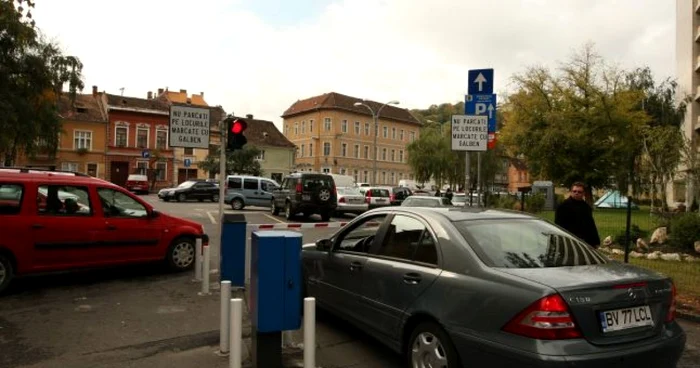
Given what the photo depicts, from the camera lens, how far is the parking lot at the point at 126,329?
504cm

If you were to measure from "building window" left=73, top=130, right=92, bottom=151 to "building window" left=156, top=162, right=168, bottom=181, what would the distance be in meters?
6.57

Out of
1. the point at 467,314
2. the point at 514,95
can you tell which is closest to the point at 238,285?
the point at 467,314

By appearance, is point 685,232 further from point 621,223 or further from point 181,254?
point 181,254

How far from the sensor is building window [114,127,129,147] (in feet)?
178

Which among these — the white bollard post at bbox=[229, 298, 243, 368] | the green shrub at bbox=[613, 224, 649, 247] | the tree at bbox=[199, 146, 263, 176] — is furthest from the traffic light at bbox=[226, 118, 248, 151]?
the tree at bbox=[199, 146, 263, 176]

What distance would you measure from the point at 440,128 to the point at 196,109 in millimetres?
60097

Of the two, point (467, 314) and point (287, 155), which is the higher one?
point (287, 155)

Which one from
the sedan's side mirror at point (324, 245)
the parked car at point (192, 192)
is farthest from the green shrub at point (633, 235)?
the parked car at point (192, 192)

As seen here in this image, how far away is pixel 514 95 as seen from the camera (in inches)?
1704

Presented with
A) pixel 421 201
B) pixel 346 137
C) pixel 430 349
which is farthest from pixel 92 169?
pixel 430 349

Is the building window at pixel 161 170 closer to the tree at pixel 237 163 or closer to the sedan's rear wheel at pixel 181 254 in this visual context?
the tree at pixel 237 163

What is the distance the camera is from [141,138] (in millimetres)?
55438

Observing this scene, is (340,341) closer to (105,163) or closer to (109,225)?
(109,225)

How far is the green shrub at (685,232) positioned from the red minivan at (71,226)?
1140 centimetres
